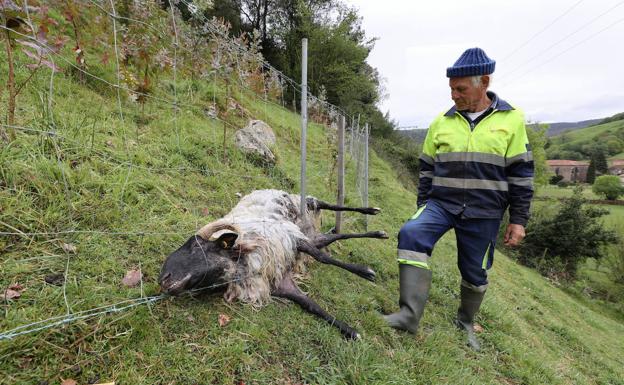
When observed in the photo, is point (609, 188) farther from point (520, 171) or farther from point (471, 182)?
point (471, 182)

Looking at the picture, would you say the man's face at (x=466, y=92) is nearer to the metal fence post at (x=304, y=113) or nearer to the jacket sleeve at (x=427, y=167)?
the jacket sleeve at (x=427, y=167)

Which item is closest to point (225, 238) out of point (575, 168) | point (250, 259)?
point (250, 259)

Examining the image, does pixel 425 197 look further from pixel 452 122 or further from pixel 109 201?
pixel 109 201

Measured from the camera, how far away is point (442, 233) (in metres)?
2.45

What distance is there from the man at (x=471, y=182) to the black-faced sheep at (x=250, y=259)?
19.4 inches

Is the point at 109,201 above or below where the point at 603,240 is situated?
above

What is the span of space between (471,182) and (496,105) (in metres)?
0.60

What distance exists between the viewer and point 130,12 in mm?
4188

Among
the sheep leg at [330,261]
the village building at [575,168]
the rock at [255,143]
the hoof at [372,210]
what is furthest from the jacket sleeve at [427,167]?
the village building at [575,168]

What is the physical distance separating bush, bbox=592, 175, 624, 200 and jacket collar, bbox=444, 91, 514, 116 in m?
62.8

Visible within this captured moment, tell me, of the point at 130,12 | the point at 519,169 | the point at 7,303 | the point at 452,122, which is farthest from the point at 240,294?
the point at 130,12

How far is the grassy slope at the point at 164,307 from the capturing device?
5.18ft

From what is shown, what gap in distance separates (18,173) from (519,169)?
3.59 metres

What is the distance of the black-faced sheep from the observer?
78.1 inches
